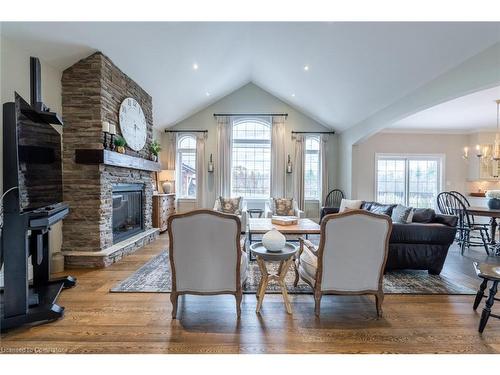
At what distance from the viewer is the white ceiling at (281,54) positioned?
116 inches

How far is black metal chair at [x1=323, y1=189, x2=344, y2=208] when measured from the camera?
7056 millimetres

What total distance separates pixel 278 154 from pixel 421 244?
4.40 m

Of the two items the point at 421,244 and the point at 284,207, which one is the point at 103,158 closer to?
the point at 284,207

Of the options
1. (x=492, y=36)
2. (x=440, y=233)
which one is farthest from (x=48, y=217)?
(x=492, y=36)

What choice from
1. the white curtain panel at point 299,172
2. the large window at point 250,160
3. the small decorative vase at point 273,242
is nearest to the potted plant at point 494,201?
the white curtain panel at point 299,172

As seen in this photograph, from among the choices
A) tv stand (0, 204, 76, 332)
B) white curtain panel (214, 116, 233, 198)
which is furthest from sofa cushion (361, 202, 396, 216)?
tv stand (0, 204, 76, 332)

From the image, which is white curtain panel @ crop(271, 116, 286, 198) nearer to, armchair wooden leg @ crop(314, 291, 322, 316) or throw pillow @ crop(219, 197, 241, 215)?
throw pillow @ crop(219, 197, 241, 215)

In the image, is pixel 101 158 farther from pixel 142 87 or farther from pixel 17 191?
pixel 142 87

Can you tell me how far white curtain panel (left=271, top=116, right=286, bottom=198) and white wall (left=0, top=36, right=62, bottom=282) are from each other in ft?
16.1

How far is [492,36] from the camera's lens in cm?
254

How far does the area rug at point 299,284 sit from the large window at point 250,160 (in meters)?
3.97

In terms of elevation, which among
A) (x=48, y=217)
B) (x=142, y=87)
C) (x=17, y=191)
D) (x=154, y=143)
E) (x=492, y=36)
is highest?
(x=142, y=87)
